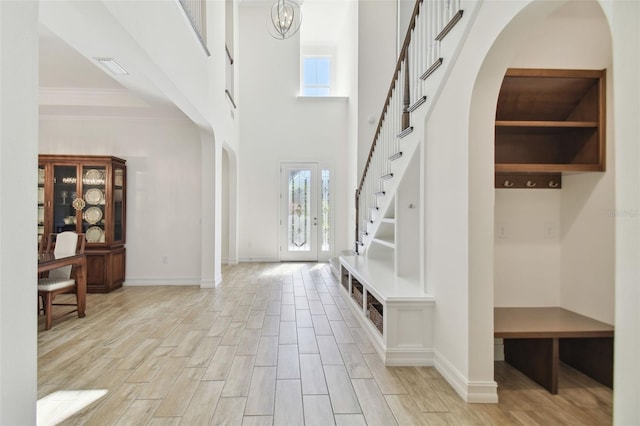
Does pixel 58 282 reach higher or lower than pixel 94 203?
lower

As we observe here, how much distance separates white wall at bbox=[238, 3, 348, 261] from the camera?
8.55 meters

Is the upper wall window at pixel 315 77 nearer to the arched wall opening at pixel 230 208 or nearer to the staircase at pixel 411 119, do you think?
the arched wall opening at pixel 230 208

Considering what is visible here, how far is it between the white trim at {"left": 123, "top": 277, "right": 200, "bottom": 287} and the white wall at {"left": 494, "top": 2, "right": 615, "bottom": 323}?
4.78m

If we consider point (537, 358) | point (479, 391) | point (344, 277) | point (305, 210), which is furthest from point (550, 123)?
point (305, 210)

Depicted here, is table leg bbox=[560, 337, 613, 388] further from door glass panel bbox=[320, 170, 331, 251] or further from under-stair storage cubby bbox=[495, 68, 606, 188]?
door glass panel bbox=[320, 170, 331, 251]

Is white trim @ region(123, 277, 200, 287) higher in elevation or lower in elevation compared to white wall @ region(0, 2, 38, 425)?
lower

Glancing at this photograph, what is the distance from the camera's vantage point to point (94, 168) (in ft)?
17.9

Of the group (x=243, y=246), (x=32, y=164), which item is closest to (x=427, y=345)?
(x=32, y=164)

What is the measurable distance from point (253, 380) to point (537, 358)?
2040 mm

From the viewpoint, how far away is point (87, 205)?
545 cm

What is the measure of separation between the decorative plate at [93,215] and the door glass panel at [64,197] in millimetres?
191

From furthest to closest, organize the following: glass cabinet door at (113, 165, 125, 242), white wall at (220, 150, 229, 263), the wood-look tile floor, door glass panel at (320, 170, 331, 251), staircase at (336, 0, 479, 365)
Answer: door glass panel at (320, 170, 331, 251)
white wall at (220, 150, 229, 263)
glass cabinet door at (113, 165, 125, 242)
staircase at (336, 0, 479, 365)
the wood-look tile floor

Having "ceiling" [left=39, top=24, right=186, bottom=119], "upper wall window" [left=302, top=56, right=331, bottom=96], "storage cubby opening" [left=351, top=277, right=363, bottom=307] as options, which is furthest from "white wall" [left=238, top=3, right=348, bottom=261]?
"storage cubby opening" [left=351, top=277, right=363, bottom=307]

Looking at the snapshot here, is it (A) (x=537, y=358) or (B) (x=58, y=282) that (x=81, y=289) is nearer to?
(B) (x=58, y=282)
